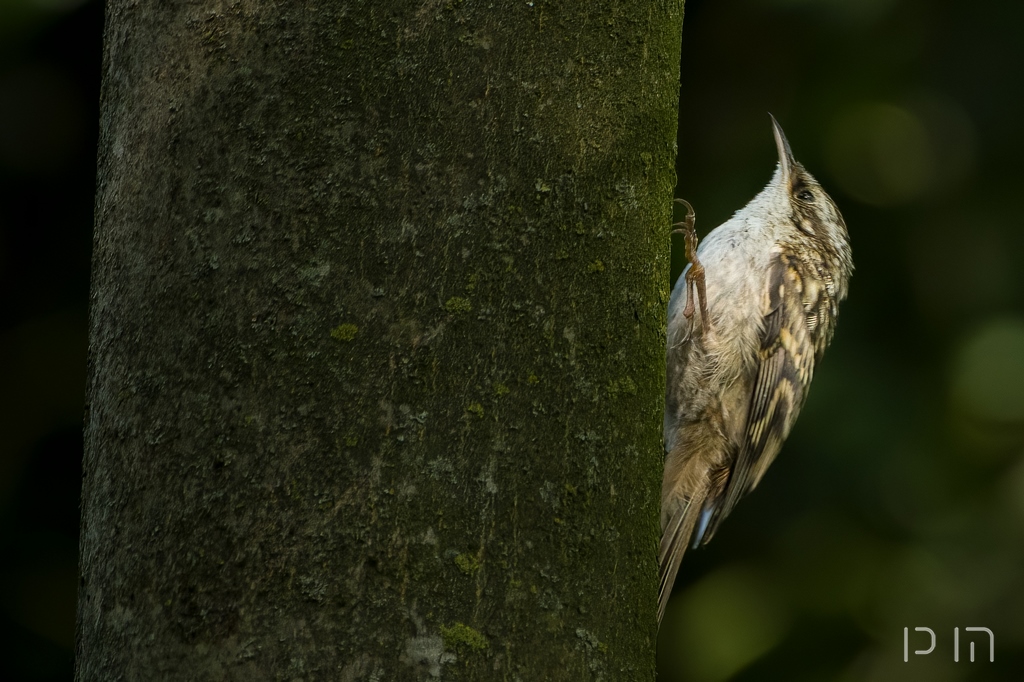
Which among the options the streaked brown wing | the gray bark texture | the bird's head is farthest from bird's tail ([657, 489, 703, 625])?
the gray bark texture

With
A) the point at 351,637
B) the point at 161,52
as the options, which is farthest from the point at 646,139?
the point at 351,637

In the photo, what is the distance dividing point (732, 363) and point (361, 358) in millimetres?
2373

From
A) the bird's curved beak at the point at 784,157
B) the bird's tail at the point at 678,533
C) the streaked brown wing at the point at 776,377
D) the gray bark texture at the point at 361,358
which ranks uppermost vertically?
the gray bark texture at the point at 361,358

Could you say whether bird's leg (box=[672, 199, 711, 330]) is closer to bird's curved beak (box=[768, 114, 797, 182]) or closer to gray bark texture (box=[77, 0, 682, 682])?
bird's curved beak (box=[768, 114, 797, 182])

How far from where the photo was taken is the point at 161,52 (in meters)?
1.44

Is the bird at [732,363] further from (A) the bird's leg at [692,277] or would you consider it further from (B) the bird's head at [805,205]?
(B) the bird's head at [805,205]

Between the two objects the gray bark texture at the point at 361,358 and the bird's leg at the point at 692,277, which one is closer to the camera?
the gray bark texture at the point at 361,358

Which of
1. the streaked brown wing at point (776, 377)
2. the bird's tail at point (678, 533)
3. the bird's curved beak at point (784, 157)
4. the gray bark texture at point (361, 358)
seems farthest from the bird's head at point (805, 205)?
the gray bark texture at point (361, 358)

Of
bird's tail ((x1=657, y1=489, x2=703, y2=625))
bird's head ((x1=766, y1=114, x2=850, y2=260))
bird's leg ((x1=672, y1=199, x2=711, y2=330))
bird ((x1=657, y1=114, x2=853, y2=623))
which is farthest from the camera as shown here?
bird's head ((x1=766, y1=114, x2=850, y2=260))

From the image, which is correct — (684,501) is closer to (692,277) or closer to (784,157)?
(692,277)

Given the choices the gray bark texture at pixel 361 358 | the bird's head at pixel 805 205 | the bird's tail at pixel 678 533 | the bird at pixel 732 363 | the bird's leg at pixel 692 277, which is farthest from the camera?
the bird's head at pixel 805 205

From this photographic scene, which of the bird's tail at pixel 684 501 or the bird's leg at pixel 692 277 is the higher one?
the bird's leg at pixel 692 277

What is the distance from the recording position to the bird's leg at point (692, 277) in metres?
3.12

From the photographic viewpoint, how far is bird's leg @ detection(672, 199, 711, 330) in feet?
10.2
